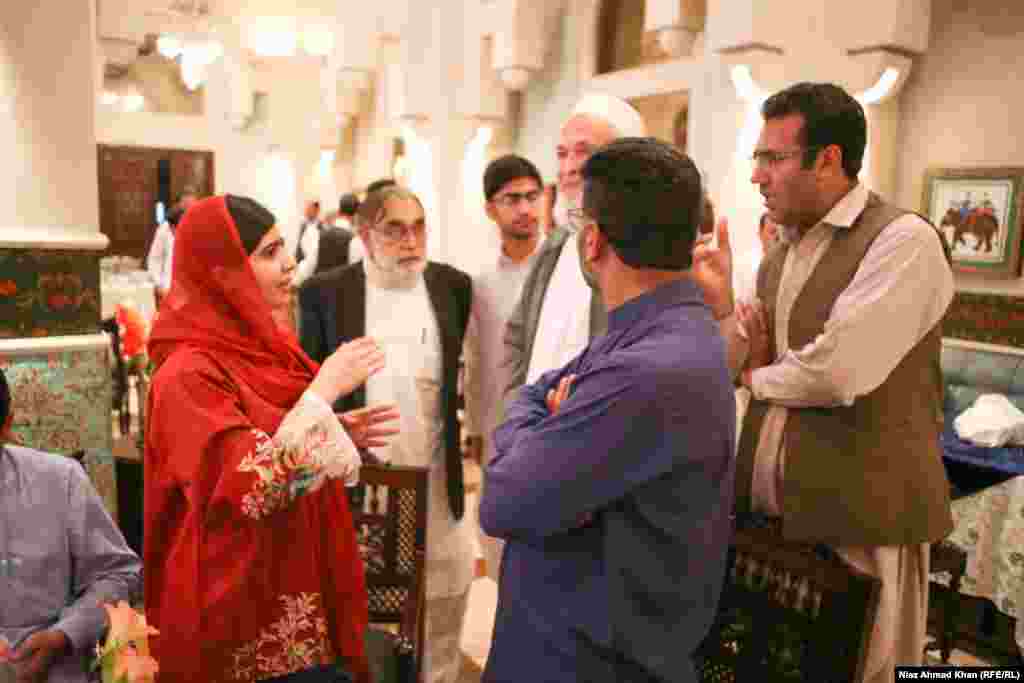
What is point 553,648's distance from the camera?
4.00ft

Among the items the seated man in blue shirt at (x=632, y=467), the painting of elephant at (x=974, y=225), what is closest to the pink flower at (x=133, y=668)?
the seated man in blue shirt at (x=632, y=467)

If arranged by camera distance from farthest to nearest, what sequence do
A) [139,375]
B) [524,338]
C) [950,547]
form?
[139,375] → [950,547] → [524,338]

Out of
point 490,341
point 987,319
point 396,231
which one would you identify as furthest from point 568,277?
point 987,319

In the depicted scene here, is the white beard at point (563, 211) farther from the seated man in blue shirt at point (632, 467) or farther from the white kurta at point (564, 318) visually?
the seated man in blue shirt at point (632, 467)

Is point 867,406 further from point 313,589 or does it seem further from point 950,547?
point 950,547

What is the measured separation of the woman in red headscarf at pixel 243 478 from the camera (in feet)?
4.97

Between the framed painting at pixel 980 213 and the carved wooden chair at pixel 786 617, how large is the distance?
3393mm

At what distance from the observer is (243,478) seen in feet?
4.85

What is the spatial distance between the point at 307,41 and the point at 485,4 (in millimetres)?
5045

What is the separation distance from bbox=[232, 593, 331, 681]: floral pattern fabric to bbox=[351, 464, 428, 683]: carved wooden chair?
33 centimetres

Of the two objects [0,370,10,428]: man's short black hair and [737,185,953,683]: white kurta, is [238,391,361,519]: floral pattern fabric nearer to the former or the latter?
[0,370,10,428]: man's short black hair

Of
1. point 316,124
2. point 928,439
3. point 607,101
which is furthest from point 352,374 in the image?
point 316,124

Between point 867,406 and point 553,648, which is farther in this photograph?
point 867,406

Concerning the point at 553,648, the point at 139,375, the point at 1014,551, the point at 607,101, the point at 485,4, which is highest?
the point at 485,4
